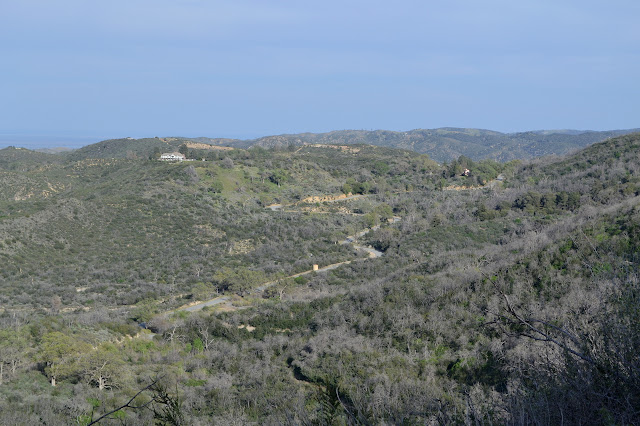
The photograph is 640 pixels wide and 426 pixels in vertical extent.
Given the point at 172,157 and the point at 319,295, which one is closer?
the point at 319,295

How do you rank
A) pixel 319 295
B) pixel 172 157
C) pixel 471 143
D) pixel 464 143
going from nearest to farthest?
pixel 319 295 < pixel 172 157 < pixel 464 143 < pixel 471 143

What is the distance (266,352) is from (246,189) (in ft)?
110

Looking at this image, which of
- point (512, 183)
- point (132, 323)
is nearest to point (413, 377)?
point (132, 323)

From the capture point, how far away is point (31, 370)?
12398 millimetres

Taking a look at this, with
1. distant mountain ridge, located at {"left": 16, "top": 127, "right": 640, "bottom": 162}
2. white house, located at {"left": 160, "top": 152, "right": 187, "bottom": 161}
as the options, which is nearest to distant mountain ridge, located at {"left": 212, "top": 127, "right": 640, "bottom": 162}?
distant mountain ridge, located at {"left": 16, "top": 127, "right": 640, "bottom": 162}

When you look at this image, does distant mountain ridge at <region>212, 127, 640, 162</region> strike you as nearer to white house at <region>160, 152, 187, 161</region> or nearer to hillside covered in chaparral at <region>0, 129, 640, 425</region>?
white house at <region>160, 152, 187, 161</region>

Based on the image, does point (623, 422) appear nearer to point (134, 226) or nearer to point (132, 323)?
point (132, 323)

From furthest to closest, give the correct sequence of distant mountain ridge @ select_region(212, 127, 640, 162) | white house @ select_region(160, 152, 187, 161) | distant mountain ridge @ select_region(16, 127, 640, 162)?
distant mountain ridge @ select_region(212, 127, 640, 162) → distant mountain ridge @ select_region(16, 127, 640, 162) → white house @ select_region(160, 152, 187, 161)

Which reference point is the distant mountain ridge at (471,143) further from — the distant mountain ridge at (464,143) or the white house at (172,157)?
the white house at (172,157)

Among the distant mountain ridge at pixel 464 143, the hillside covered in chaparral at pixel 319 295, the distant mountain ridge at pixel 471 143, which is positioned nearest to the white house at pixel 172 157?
the hillside covered in chaparral at pixel 319 295

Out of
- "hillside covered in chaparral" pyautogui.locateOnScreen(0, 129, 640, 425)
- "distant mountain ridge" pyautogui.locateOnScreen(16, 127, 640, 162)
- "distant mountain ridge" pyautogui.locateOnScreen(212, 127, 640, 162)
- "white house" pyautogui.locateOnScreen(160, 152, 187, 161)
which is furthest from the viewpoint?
"distant mountain ridge" pyautogui.locateOnScreen(212, 127, 640, 162)

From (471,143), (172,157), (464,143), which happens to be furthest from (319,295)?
(471,143)

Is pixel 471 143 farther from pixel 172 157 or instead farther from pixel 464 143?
pixel 172 157

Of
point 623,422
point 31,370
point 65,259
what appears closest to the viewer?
point 623,422
